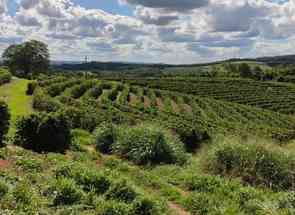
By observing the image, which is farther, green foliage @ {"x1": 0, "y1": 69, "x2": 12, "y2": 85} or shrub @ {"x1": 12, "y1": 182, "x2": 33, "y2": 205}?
green foliage @ {"x1": 0, "y1": 69, "x2": 12, "y2": 85}

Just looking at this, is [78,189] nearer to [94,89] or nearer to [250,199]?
[250,199]

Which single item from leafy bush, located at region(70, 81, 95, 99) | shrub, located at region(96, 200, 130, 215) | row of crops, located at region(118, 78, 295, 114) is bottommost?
row of crops, located at region(118, 78, 295, 114)

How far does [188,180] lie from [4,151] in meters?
6.11

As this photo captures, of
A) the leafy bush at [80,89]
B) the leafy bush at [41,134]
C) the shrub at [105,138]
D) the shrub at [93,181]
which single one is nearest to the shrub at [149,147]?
the shrub at [105,138]

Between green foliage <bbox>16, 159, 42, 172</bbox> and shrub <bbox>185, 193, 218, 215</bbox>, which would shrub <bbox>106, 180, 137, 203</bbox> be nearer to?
shrub <bbox>185, 193, 218, 215</bbox>

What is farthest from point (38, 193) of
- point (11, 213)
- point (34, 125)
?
point (34, 125)

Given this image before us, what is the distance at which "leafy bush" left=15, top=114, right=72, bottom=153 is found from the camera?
64.4 ft

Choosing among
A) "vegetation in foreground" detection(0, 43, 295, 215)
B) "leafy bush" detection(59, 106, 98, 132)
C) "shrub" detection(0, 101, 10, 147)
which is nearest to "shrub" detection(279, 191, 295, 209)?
"vegetation in foreground" detection(0, 43, 295, 215)

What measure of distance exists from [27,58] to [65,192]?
311ft

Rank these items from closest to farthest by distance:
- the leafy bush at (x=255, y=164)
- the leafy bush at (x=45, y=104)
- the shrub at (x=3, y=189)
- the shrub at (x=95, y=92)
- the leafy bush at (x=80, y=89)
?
1. the shrub at (x=3, y=189)
2. the leafy bush at (x=255, y=164)
3. the leafy bush at (x=45, y=104)
4. the leafy bush at (x=80, y=89)
5. the shrub at (x=95, y=92)

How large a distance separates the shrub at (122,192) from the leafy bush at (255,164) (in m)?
6.36

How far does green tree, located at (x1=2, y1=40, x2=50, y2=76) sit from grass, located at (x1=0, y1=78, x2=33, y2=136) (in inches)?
1328

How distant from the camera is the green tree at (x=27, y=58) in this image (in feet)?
326

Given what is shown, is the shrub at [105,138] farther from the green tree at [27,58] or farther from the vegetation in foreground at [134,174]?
the green tree at [27,58]
